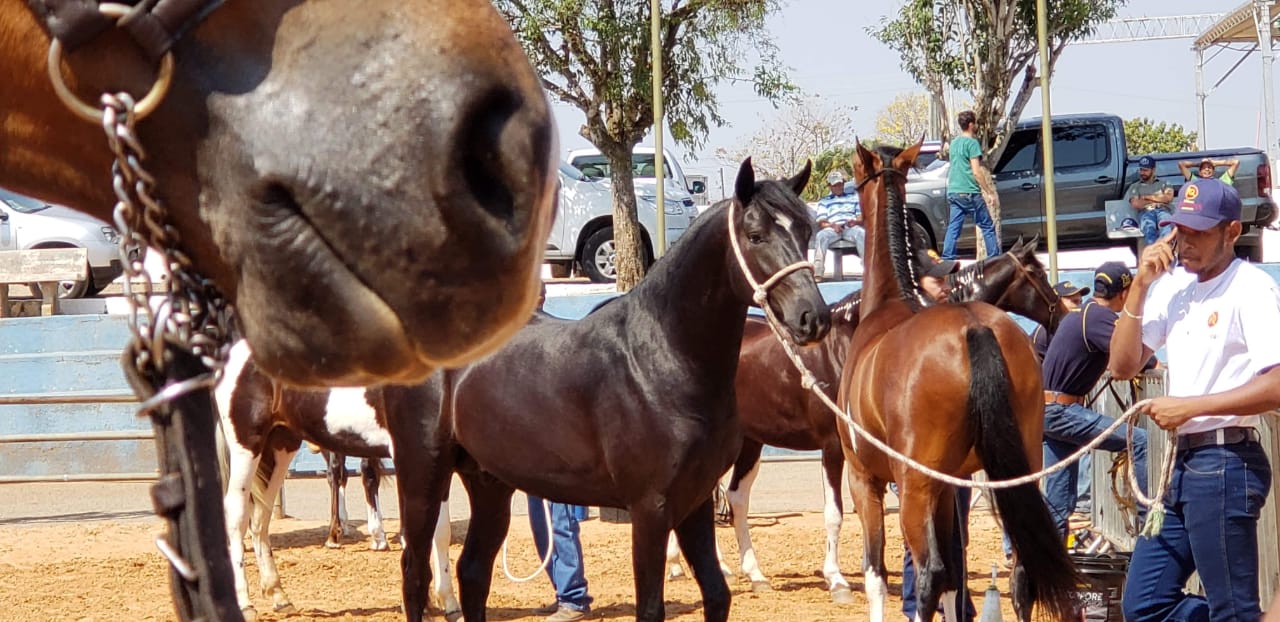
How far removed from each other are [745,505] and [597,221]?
9.77 meters

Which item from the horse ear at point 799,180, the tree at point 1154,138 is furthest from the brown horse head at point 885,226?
the tree at point 1154,138

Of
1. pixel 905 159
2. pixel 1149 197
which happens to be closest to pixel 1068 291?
pixel 905 159

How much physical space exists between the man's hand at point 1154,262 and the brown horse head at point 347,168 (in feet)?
15.5

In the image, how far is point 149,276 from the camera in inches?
42.1

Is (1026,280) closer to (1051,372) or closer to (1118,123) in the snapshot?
(1051,372)

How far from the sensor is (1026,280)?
10438 mm

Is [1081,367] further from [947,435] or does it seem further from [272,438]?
[272,438]

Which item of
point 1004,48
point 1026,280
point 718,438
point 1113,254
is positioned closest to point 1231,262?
point 718,438

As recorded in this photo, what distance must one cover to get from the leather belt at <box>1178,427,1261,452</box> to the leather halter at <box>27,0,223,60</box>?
4757 mm

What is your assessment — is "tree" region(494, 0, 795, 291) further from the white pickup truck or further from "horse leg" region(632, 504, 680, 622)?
"horse leg" region(632, 504, 680, 622)

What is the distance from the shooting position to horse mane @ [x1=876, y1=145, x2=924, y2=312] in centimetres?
760

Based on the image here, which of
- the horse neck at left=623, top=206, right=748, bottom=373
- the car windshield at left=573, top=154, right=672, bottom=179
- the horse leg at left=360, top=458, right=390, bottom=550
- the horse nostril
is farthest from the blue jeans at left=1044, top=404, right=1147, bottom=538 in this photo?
the car windshield at left=573, top=154, right=672, bottom=179

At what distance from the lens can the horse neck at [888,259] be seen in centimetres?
761

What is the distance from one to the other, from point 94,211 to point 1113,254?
18913 millimetres
